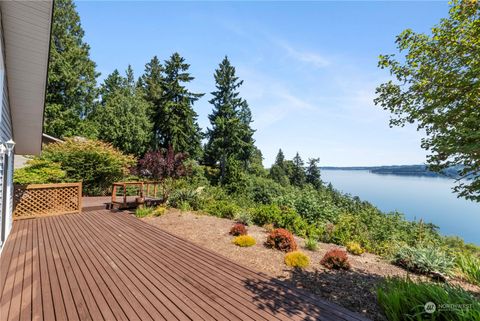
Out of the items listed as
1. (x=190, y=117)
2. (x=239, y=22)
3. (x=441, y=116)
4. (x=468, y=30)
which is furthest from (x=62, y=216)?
(x=190, y=117)

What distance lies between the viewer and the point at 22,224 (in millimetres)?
7375

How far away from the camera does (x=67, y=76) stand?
2009 cm

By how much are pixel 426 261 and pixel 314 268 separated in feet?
7.69

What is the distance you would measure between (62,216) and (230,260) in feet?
24.0

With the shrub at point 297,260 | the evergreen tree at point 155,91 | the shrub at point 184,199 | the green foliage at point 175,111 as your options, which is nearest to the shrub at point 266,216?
the shrub at point 184,199

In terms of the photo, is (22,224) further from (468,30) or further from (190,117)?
(190,117)

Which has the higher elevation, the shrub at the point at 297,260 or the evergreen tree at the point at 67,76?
the evergreen tree at the point at 67,76

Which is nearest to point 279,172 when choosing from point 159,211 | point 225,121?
point 225,121

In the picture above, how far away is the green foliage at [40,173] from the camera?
1022 centimetres

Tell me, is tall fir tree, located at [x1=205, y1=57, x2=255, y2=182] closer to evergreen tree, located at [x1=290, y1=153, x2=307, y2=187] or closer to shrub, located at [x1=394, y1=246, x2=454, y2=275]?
evergreen tree, located at [x1=290, y1=153, x2=307, y2=187]

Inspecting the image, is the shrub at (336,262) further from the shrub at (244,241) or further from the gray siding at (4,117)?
the gray siding at (4,117)

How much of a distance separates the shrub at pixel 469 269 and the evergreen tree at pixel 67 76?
86.2ft

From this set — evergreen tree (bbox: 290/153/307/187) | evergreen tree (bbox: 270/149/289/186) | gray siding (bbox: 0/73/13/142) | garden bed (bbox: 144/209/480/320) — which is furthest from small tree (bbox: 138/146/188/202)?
evergreen tree (bbox: 290/153/307/187)

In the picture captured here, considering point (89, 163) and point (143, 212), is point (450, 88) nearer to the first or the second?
point (143, 212)
